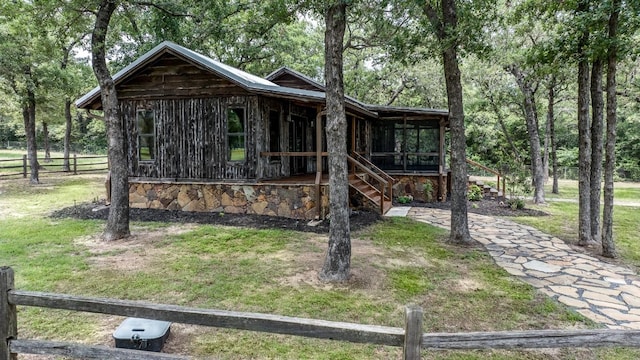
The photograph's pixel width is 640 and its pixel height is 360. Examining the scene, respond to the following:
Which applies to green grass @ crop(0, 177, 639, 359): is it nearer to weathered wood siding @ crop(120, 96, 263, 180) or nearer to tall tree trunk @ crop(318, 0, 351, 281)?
tall tree trunk @ crop(318, 0, 351, 281)

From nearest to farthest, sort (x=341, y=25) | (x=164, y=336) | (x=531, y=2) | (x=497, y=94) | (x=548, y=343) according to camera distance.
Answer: (x=548, y=343)
(x=164, y=336)
(x=341, y=25)
(x=531, y=2)
(x=497, y=94)

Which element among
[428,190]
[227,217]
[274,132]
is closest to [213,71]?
[274,132]

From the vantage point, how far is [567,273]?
20.0 ft

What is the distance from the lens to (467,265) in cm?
645

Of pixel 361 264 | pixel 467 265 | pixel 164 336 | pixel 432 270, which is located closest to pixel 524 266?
pixel 467 265

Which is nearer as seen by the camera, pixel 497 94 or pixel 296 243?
pixel 296 243

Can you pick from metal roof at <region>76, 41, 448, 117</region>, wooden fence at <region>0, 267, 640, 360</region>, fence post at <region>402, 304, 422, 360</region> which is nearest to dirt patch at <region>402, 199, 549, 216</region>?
metal roof at <region>76, 41, 448, 117</region>

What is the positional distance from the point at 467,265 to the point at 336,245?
244cm

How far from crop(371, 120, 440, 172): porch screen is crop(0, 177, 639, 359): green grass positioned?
6431 mm

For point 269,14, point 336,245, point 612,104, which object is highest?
point 269,14

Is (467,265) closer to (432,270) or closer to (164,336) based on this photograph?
(432,270)

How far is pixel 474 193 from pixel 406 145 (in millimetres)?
3115

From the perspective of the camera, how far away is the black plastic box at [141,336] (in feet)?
11.2

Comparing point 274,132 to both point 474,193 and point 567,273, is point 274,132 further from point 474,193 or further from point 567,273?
point 567,273
